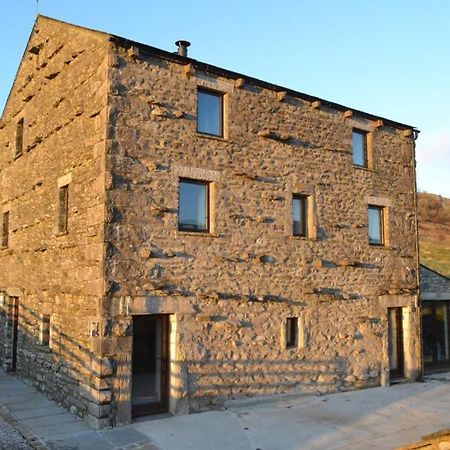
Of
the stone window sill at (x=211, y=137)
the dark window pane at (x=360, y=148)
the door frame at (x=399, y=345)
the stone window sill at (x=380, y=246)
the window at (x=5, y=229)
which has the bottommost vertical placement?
the door frame at (x=399, y=345)

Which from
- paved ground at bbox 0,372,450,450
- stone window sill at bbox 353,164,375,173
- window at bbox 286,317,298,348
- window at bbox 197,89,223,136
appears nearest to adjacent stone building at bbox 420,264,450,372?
paved ground at bbox 0,372,450,450

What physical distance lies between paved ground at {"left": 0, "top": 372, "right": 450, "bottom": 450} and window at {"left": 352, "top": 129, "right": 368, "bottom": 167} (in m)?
5.63

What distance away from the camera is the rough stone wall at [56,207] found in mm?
8664

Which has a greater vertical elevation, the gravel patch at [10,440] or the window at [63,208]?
the window at [63,208]

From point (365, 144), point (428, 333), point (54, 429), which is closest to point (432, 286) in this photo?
point (428, 333)

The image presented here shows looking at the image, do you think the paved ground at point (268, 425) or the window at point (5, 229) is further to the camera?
the window at point (5, 229)

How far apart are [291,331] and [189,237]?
3230 mm

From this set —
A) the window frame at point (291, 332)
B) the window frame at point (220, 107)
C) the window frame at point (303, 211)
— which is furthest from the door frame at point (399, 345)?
the window frame at point (220, 107)

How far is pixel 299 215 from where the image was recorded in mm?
11047

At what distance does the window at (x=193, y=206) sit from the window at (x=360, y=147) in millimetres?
4624

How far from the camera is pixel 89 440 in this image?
24.3 feet

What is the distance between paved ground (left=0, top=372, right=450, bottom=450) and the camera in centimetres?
736

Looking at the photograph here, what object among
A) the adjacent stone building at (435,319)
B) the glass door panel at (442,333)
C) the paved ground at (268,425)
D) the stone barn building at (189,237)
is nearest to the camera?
the paved ground at (268,425)

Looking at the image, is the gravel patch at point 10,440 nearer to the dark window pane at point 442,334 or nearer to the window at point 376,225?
the window at point 376,225
